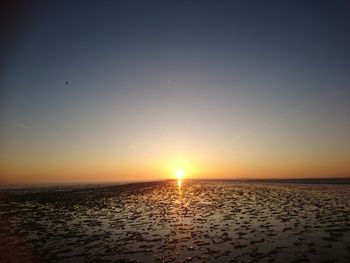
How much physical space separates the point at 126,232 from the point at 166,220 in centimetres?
525

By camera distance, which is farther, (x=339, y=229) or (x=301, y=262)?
(x=339, y=229)

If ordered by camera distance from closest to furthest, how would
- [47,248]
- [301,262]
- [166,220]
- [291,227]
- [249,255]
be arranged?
[301,262], [249,255], [47,248], [291,227], [166,220]

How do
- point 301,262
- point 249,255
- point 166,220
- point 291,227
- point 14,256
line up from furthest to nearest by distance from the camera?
point 166,220
point 291,227
point 14,256
point 249,255
point 301,262

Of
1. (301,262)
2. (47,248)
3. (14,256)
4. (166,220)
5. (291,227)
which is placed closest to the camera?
(301,262)

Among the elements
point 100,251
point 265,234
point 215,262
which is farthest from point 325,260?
point 100,251

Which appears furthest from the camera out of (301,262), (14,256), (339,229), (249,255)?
(339,229)

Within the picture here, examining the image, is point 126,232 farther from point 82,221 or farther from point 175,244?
point 82,221

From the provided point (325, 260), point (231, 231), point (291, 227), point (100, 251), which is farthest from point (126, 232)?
point (325, 260)

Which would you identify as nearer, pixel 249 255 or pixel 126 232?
pixel 249 255

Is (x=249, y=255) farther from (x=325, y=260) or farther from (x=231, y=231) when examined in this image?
(x=231, y=231)

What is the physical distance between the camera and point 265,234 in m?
18.4

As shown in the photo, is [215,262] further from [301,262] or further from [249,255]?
[301,262]

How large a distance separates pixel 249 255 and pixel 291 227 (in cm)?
752

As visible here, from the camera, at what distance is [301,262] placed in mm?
12734
